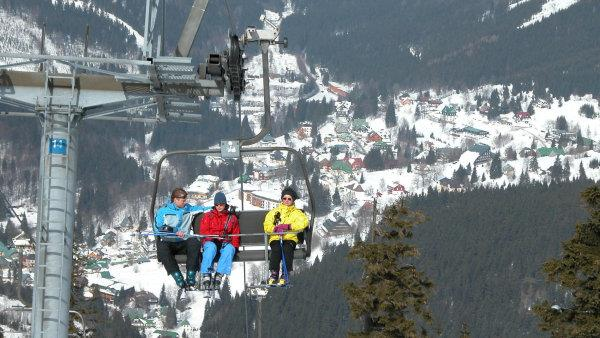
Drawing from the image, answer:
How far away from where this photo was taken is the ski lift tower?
13.9 m

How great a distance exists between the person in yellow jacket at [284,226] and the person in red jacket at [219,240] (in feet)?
1.30

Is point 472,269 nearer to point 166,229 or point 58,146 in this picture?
point 166,229

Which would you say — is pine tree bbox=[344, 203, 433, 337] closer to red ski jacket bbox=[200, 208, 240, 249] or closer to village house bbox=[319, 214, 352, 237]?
red ski jacket bbox=[200, 208, 240, 249]

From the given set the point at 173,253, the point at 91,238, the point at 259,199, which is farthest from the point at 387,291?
the point at 91,238

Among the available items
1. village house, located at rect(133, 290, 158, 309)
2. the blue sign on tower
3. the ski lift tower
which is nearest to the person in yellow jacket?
the ski lift tower

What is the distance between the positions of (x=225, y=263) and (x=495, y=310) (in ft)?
431

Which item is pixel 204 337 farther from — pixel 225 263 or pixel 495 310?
pixel 225 263

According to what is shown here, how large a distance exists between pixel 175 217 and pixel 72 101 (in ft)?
9.10

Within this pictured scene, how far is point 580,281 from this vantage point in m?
18.8

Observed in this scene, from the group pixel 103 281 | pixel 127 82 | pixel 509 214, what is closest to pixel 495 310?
pixel 509 214

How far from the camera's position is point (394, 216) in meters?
24.1

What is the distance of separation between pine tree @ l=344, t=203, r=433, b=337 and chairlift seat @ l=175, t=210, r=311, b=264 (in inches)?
195

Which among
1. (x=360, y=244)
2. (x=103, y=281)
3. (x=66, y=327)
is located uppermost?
(x=103, y=281)

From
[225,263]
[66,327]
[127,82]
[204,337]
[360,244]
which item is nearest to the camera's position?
[66,327]
